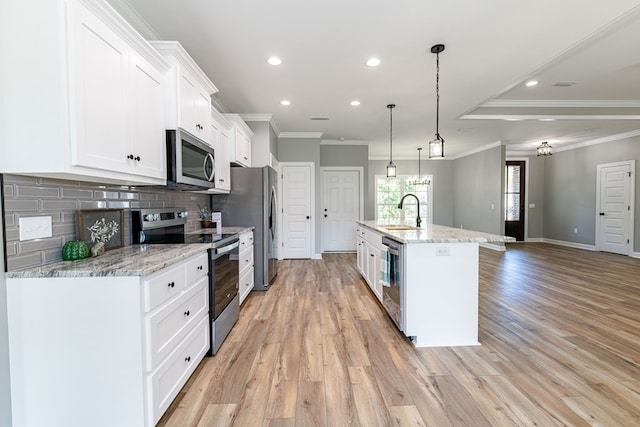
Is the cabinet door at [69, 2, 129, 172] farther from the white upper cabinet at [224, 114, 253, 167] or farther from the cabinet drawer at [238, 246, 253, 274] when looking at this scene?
the white upper cabinet at [224, 114, 253, 167]

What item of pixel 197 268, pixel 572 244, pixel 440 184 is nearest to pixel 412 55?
pixel 197 268

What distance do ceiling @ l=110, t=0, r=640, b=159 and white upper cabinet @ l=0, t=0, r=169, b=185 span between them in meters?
0.99

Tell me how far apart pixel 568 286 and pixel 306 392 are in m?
4.17

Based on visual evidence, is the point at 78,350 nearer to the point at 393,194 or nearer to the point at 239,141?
the point at 239,141

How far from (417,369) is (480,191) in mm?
6962

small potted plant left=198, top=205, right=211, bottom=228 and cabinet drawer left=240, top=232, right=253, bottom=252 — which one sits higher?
small potted plant left=198, top=205, right=211, bottom=228

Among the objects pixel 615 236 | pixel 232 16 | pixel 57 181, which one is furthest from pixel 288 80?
pixel 615 236

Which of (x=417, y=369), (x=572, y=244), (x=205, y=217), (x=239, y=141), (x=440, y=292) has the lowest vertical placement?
(x=417, y=369)

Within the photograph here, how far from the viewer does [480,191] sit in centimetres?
777

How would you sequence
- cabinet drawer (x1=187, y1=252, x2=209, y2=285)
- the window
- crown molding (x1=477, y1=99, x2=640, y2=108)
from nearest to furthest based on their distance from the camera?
cabinet drawer (x1=187, y1=252, x2=209, y2=285) < crown molding (x1=477, y1=99, x2=640, y2=108) < the window

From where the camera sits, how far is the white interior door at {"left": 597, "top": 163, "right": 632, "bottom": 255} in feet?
20.2

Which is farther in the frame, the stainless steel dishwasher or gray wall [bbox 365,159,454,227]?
gray wall [bbox 365,159,454,227]

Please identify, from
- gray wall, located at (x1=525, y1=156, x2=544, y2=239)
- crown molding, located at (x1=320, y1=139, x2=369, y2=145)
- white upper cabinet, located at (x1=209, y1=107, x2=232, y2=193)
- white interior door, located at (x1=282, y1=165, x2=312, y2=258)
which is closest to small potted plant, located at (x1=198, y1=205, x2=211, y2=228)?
white upper cabinet, located at (x1=209, y1=107, x2=232, y2=193)

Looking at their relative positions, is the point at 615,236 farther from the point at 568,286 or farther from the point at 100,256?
the point at 100,256
